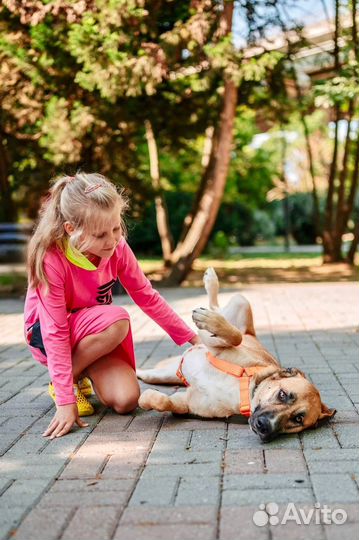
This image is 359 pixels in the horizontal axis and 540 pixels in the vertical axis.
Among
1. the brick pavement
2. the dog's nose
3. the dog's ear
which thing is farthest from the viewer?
the dog's ear

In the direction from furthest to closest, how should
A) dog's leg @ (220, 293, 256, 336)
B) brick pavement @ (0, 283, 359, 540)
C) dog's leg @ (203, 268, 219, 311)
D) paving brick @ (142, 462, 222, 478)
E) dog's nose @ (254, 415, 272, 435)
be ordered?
dog's leg @ (203, 268, 219, 311) → dog's leg @ (220, 293, 256, 336) → dog's nose @ (254, 415, 272, 435) → paving brick @ (142, 462, 222, 478) → brick pavement @ (0, 283, 359, 540)

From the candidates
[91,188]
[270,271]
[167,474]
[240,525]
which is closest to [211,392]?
[167,474]

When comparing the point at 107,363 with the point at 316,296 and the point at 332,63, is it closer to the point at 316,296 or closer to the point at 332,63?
the point at 316,296

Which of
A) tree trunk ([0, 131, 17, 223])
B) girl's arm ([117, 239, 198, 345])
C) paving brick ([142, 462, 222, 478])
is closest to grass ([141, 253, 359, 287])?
tree trunk ([0, 131, 17, 223])

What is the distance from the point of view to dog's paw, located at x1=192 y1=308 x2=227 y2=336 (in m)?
4.14

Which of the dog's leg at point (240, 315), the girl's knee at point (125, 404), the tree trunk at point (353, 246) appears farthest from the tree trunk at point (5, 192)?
the girl's knee at point (125, 404)

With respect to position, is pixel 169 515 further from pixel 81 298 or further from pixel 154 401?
pixel 81 298

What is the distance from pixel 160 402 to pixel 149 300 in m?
0.90

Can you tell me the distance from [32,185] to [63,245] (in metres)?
10.2

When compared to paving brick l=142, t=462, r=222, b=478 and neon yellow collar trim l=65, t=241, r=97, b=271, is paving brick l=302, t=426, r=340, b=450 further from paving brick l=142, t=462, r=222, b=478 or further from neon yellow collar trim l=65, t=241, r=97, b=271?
neon yellow collar trim l=65, t=241, r=97, b=271

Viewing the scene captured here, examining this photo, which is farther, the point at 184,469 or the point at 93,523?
the point at 184,469

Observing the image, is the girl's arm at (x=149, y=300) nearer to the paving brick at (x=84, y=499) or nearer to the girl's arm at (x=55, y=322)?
the girl's arm at (x=55, y=322)

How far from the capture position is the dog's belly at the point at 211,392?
411 cm

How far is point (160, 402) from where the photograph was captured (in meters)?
4.13
